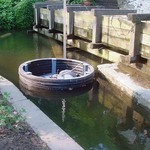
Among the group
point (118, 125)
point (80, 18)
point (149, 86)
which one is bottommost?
point (118, 125)

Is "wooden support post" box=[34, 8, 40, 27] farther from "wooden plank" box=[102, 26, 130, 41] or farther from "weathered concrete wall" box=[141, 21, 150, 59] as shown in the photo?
"weathered concrete wall" box=[141, 21, 150, 59]

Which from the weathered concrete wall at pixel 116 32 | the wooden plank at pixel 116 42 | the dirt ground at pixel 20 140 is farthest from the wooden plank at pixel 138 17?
the dirt ground at pixel 20 140

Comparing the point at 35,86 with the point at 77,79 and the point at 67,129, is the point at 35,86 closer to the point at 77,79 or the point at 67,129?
the point at 77,79

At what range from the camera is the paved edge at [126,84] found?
6.70 m

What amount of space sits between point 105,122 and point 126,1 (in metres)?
9.68

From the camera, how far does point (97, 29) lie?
1012 cm

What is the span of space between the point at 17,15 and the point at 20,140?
1480cm

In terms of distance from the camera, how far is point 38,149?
3959 mm

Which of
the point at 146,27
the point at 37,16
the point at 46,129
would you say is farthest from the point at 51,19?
the point at 46,129

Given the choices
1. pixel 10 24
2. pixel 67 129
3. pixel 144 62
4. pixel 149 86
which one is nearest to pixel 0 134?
pixel 67 129

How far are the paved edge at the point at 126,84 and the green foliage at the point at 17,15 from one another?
10067 millimetres

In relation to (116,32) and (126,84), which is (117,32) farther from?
(126,84)

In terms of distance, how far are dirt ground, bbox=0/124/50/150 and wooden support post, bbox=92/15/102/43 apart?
624cm

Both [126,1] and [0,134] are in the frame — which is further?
[126,1]
